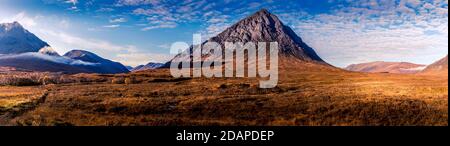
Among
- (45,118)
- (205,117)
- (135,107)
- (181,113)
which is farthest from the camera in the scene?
(135,107)

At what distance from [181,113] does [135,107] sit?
497 centimetres

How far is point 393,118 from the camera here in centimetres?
2264
